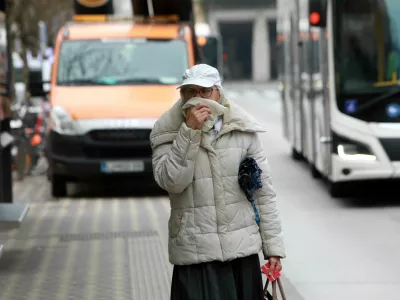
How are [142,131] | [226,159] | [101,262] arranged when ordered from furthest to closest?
[142,131] → [101,262] → [226,159]

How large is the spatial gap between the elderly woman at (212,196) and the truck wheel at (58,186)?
1006 cm

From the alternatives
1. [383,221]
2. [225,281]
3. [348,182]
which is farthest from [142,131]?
[225,281]

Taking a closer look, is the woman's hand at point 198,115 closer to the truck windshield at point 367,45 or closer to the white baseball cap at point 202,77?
the white baseball cap at point 202,77

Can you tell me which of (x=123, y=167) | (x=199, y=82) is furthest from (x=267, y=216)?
(x=123, y=167)

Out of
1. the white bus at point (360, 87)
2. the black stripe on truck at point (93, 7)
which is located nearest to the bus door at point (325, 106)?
the white bus at point (360, 87)

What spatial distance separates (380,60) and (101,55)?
438 centimetres

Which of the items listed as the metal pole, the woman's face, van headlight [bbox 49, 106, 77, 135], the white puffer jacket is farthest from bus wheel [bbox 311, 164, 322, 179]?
the woman's face

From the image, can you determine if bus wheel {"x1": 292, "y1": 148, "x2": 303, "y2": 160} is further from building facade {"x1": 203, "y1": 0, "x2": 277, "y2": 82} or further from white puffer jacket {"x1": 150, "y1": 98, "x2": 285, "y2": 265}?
building facade {"x1": 203, "y1": 0, "x2": 277, "y2": 82}

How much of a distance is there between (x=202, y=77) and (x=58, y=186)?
10.5 m

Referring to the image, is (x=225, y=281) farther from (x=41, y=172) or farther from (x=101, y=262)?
(x=41, y=172)

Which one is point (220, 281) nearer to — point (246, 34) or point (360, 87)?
point (360, 87)

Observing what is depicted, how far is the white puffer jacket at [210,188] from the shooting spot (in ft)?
17.4

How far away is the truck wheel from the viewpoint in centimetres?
1536

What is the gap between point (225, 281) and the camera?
5367 millimetres
